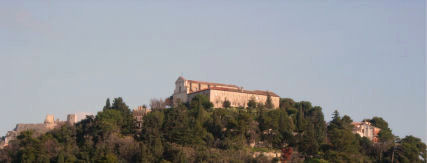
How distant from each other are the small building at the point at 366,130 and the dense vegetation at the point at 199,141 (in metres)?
4.79

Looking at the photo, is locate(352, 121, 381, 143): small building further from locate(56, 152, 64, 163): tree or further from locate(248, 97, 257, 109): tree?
locate(56, 152, 64, 163): tree

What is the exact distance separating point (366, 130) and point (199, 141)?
2465 cm

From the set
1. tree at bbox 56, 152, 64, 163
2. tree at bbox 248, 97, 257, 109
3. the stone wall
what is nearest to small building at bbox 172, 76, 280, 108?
the stone wall

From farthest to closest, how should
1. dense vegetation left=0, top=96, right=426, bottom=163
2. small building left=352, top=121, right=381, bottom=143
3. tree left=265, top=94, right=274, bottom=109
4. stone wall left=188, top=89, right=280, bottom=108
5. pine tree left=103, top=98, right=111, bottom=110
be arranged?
tree left=265, top=94, right=274, bottom=109
stone wall left=188, top=89, right=280, bottom=108
small building left=352, top=121, right=381, bottom=143
pine tree left=103, top=98, right=111, bottom=110
dense vegetation left=0, top=96, right=426, bottom=163

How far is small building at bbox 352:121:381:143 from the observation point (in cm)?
7681

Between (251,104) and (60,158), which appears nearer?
(60,158)

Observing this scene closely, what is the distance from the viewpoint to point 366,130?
77.5m

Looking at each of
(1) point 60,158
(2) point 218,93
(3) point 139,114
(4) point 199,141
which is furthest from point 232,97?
(1) point 60,158

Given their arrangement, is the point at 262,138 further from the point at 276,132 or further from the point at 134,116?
the point at 134,116

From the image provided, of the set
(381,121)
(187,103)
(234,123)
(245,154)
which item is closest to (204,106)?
(187,103)

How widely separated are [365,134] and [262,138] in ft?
55.2

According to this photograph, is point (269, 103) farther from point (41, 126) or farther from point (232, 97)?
point (41, 126)

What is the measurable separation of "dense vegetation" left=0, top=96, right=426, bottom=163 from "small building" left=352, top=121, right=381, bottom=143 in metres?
4.79

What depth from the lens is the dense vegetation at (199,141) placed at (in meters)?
59.2
